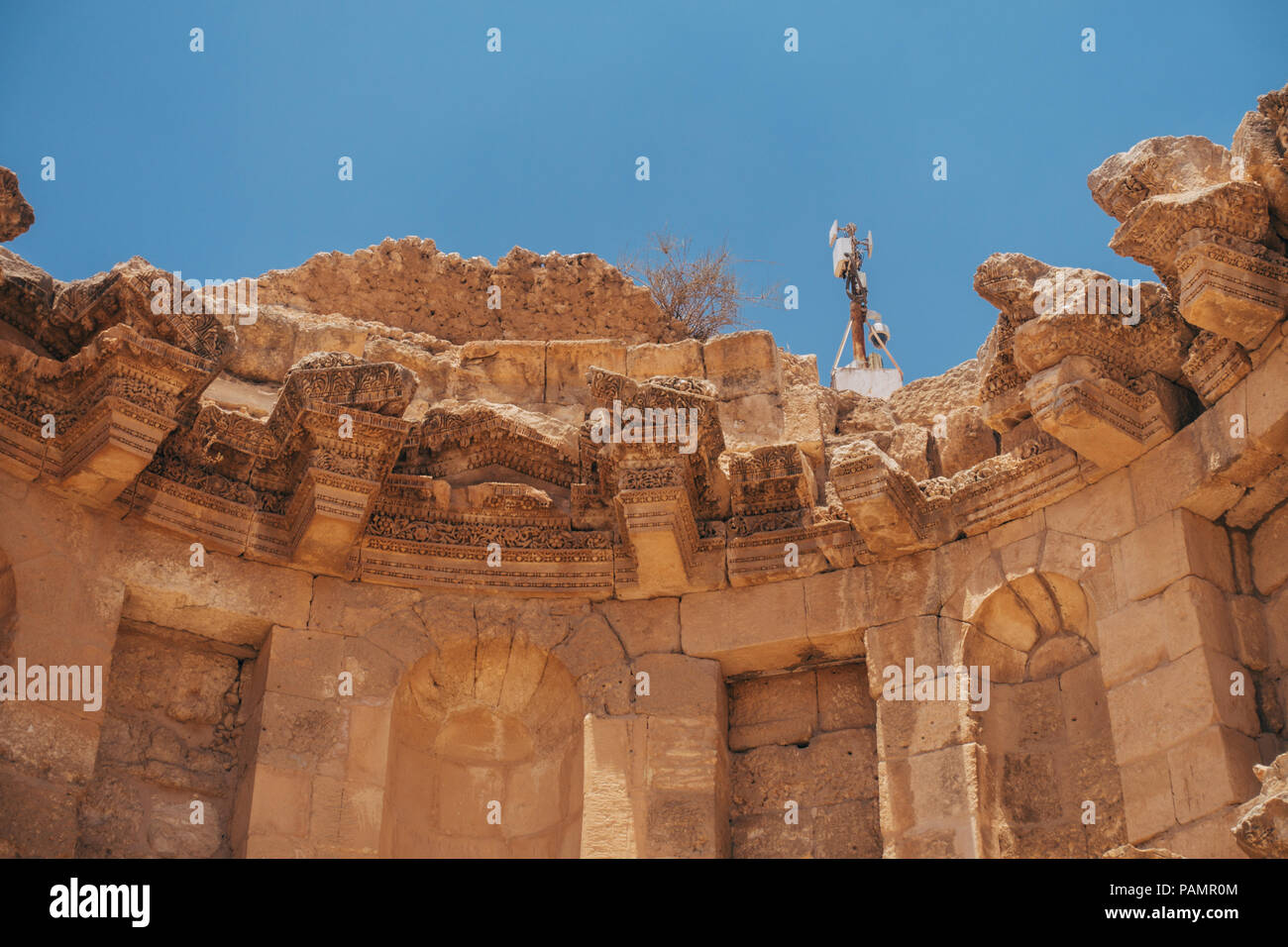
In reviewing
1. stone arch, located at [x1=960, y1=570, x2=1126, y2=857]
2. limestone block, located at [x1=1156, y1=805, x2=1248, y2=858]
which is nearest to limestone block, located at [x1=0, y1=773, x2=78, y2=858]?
stone arch, located at [x1=960, y1=570, x2=1126, y2=857]

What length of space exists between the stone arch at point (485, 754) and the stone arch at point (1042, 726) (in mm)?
2463

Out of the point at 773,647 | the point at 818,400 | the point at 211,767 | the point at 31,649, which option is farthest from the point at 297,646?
the point at 818,400

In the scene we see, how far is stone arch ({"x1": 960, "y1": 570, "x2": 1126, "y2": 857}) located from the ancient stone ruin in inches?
0.8

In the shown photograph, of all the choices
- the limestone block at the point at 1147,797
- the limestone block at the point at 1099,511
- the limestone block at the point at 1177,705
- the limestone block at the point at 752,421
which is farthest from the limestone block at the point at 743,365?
the limestone block at the point at 1147,797

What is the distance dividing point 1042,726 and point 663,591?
249 centimetres

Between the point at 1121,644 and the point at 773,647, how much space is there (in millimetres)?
2177

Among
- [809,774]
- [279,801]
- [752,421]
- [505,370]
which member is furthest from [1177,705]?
[505,370]

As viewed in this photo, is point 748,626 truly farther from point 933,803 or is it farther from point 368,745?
point 368,745

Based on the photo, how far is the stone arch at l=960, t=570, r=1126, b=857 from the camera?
8.91 meters

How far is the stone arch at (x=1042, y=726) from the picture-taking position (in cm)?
891

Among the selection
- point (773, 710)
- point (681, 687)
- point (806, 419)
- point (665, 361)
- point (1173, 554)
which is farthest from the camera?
point (665, 361)

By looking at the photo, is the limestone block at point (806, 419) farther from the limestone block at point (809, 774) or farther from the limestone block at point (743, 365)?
the limestone block at point (809, 774)

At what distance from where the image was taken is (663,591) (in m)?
10.3
